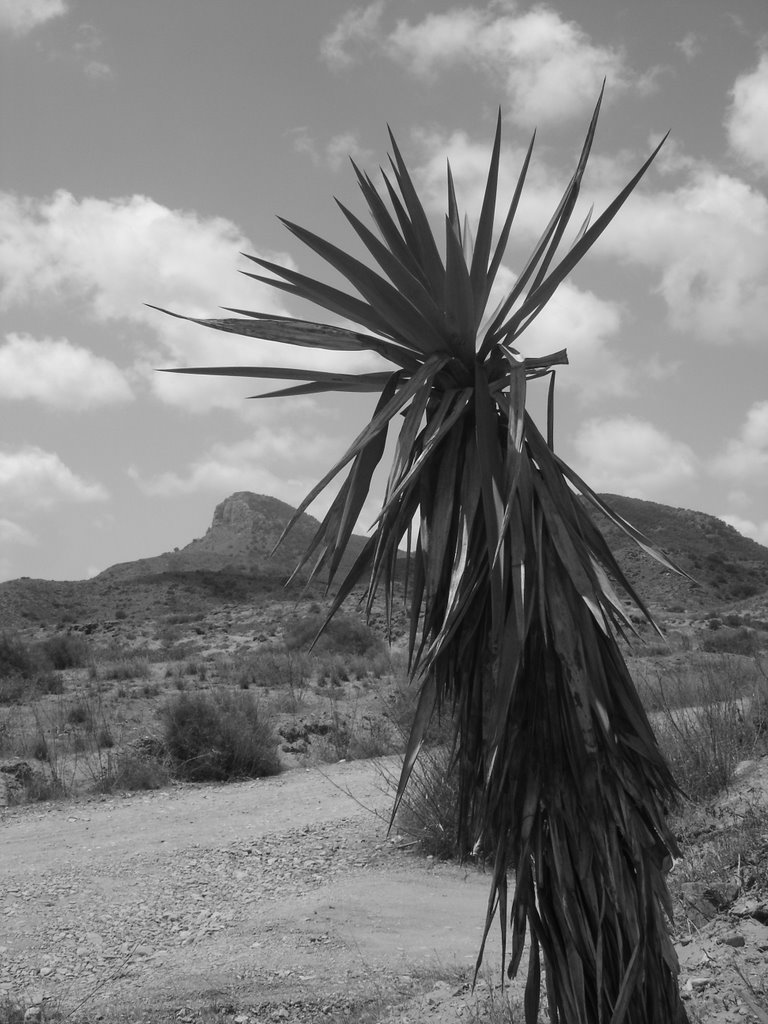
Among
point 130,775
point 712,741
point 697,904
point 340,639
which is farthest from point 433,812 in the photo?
point 340,639

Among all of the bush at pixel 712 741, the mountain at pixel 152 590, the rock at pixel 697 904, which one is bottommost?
the rock at pixel 697 904

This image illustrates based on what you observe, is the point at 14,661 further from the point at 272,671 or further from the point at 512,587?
the point at 512,587

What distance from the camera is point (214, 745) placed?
13.7 metres

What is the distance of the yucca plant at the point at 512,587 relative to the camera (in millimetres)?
3139

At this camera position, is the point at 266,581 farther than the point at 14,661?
Yes

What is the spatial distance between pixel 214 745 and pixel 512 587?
1139 centimetres

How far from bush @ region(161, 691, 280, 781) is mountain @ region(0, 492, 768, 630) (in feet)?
79.3

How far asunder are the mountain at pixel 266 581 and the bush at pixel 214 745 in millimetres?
24165

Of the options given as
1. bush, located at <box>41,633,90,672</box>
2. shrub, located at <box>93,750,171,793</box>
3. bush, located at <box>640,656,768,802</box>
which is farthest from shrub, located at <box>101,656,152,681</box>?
bush, located at <box>640,656,768,802</box>

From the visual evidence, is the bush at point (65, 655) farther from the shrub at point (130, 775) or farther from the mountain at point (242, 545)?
the mountain at point (242, 545)

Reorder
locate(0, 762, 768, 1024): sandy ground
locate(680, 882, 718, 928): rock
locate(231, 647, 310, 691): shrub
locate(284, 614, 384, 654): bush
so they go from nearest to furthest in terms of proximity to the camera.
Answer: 1. locate(0, 762, 768, 1024): sandy ground
2. locate(680, 882, 718, 928): rock
3. locate(231, 647, 310, 691): shrub
4. locate(284, 614, 384, 654): bush

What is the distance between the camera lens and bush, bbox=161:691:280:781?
1343cm

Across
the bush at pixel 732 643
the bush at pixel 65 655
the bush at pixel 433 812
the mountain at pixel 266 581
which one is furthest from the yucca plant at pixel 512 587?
the mountain at pixel 266 581

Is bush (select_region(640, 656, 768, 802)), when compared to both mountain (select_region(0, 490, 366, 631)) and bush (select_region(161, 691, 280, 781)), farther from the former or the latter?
mountain (select_region(0, 490, 366, 631))
